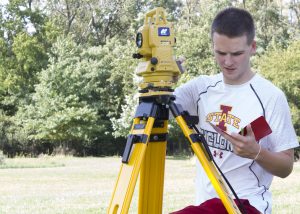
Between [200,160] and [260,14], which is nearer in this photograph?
[200,160]

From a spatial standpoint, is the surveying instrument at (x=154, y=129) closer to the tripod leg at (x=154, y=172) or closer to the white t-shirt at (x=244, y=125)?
the tripod leg at (x=154, y=172)

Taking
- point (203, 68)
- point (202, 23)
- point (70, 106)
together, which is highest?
point (202, 23)

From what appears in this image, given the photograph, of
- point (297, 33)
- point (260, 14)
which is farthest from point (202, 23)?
point (297, 33)

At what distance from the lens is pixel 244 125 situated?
8.67ft

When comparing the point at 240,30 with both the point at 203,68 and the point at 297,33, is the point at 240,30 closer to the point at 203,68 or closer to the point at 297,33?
the point at 203,68

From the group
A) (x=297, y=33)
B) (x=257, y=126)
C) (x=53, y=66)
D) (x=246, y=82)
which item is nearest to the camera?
(x=257, y=126)

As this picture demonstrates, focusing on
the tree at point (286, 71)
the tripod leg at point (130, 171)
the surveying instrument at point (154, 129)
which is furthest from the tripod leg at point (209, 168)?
the tree at point (286, 71)

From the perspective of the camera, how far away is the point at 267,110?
2598mm

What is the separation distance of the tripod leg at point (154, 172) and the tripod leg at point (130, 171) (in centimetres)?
20

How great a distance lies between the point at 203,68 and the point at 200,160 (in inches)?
1235

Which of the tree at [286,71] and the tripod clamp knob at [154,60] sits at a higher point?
the tripod clamp knob at [154,60]

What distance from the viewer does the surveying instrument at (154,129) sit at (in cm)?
246

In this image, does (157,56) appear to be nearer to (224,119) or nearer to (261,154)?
(224,119)

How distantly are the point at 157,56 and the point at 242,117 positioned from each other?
1.60 feet
